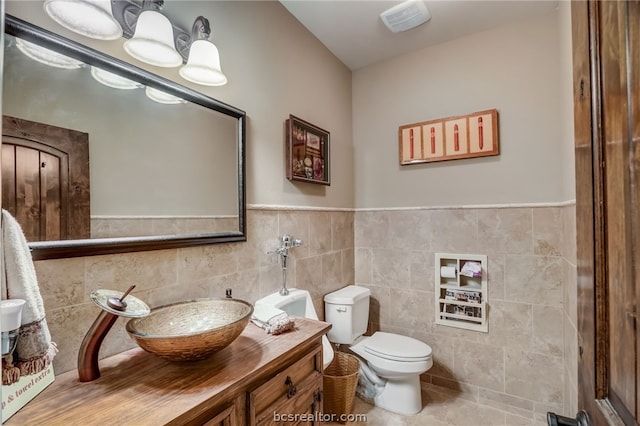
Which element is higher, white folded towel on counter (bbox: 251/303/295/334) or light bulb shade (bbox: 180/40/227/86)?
light bulb shade (bbox: 180/40/227/86)

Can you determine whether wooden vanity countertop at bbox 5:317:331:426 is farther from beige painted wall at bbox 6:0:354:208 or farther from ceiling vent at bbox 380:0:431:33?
ceiling vent at bbox 380:0:431:33

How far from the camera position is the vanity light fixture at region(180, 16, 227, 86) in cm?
131

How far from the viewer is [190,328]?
117 cm

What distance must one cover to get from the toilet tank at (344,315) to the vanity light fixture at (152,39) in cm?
169

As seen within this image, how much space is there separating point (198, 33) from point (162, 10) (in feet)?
0.49

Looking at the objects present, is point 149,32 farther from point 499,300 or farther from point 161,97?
point 499,300

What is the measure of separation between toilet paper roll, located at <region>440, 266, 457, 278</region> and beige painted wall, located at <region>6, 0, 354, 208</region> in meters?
0.89

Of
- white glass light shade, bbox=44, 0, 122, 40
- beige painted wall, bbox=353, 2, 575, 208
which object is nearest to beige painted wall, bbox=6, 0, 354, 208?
white glass light shade, bbox=44, 0, 122, 40

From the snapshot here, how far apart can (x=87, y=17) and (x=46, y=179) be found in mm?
545

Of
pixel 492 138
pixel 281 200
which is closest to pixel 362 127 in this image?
pixel 492 138

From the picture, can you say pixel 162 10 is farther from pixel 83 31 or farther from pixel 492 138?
pixel 492 138

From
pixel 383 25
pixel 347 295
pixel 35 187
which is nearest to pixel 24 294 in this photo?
pixel 35 187

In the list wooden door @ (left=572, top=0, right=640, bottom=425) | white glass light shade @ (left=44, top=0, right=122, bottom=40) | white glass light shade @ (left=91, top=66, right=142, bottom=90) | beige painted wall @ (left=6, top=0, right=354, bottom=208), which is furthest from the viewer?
beige painted wall @ (left=6, top=0, right=354, bottom=208)

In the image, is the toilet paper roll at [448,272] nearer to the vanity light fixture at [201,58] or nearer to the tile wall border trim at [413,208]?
the tile wall border trim at [413,208]
